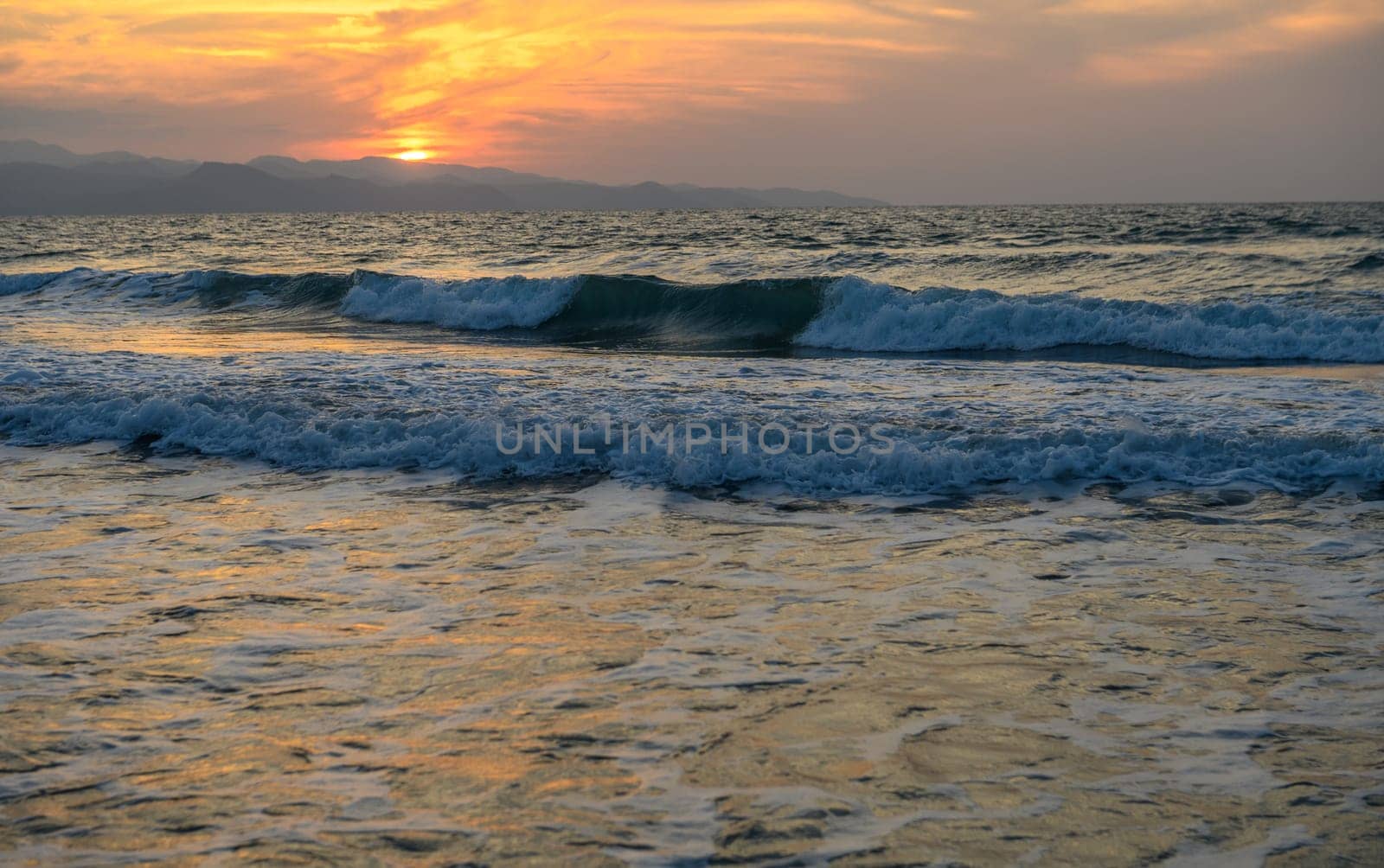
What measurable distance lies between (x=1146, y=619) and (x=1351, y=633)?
888 millimetres

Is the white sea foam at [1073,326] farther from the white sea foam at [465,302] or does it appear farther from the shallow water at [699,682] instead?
the shallow water at [699,682]

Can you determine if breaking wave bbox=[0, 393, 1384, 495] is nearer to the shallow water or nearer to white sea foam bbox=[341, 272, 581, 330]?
the shallow water

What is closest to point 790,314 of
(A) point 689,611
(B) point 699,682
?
(A) point 689,611

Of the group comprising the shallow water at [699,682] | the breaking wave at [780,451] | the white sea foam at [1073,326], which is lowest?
the shallow water at [699,682]

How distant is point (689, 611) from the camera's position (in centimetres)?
517

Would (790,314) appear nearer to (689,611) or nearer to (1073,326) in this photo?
(1073,326)

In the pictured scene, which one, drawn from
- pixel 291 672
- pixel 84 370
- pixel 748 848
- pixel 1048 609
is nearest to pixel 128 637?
pixel 291 672

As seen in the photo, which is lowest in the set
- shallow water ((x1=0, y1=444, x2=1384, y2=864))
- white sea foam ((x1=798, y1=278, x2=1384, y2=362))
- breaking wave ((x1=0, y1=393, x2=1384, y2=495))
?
shallow water ((x1=0, y1=444, x2=1384, y2=864))

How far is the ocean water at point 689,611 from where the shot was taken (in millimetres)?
3346

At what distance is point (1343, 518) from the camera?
22.2ft

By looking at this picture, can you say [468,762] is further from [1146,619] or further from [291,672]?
[1146,619]

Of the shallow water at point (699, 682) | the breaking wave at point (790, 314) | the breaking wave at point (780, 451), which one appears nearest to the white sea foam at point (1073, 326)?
the breaking wave at point (790, 314)

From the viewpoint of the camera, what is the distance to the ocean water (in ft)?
11.0

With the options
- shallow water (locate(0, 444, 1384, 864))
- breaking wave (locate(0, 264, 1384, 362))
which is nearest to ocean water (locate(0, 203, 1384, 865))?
shallow water (locate(0, 444, 1384, 864))
